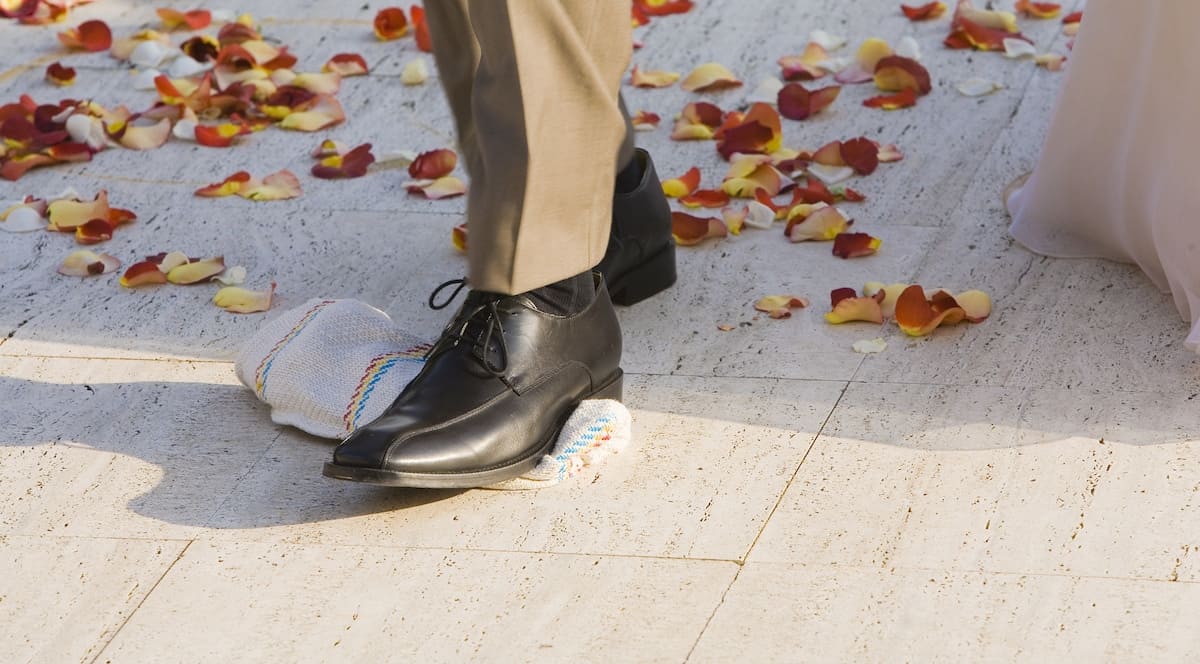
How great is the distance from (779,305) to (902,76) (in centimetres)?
83

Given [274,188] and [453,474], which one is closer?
[453,474]

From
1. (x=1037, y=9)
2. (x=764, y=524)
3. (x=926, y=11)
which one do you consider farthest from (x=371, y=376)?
(x=1037, y=9)

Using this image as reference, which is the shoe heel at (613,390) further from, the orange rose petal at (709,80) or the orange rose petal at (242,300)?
the orange rose petal at (709,80)

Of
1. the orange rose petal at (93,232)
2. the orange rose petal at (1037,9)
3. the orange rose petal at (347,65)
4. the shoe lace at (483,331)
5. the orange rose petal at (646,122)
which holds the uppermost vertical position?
the shoe lace at (483,331)

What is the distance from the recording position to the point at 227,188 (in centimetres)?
235

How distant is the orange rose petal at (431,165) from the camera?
2346 mm

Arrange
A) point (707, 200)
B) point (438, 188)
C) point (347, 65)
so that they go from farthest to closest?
point (347, 65) < point (438, 188) < point (707, 200)

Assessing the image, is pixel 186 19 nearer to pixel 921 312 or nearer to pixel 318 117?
pixel 318 117

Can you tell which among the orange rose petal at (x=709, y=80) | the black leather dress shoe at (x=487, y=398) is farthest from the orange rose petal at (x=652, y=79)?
the black leather dress shoe at (x=487, y=398)

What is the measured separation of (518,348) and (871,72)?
1324 mm

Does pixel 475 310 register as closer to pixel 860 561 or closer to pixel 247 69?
pixel 860 561

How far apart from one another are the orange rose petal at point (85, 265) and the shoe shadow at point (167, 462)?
1.01 feet

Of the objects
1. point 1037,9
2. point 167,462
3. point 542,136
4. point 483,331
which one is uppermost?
point 542,136

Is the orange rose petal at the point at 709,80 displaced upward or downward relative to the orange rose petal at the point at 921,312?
downward
